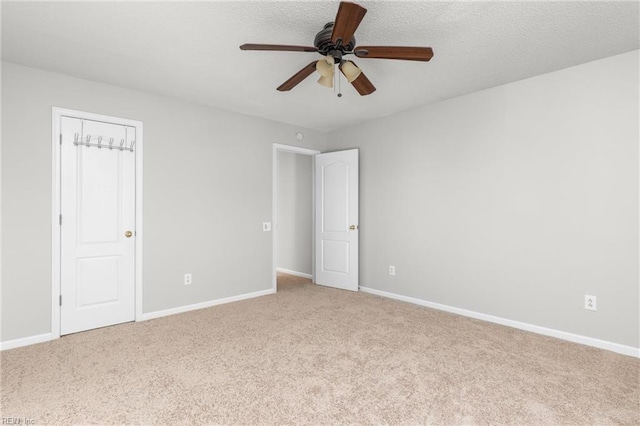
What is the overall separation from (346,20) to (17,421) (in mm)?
2819

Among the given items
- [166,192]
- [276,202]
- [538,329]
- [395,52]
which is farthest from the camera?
[276,202]

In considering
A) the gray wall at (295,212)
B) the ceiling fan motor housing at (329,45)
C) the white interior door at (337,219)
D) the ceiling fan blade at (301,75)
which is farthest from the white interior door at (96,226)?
the gray wall at (295,212)

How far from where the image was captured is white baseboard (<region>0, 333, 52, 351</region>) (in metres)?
2.75

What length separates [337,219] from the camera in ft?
16.1

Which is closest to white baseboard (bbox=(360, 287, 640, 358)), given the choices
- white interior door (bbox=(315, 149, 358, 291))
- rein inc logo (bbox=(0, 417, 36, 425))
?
white interior door (bbox=(315, 149, 358, 291))

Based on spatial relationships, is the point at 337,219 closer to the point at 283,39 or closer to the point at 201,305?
the point at 201,305

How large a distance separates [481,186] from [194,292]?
11.2 feet

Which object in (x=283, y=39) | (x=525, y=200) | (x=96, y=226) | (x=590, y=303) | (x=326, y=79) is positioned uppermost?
(x=283, y=39)

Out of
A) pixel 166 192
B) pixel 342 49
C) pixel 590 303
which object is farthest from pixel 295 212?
pixel 590 303

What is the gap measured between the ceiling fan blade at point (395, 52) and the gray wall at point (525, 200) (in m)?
1.68

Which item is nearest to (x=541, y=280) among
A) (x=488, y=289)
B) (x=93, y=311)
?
(x=488, y=289)

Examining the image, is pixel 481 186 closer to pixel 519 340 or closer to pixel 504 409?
pixel 519 340

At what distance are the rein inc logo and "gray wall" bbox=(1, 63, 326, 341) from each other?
1299 millimetres

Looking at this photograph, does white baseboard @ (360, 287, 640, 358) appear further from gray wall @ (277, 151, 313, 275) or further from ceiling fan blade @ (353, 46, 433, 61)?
ceiling fan blade @ (353, 46, 433, 61)
